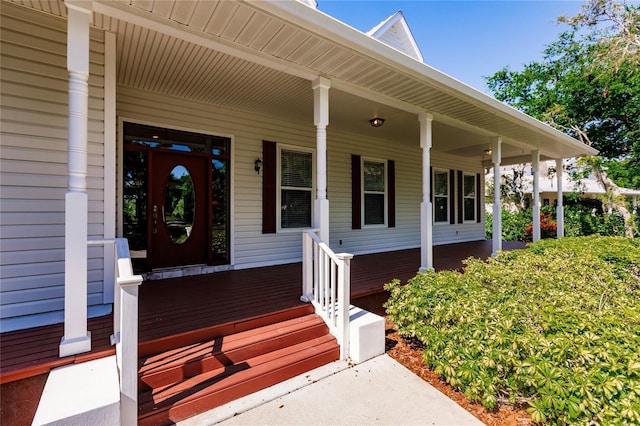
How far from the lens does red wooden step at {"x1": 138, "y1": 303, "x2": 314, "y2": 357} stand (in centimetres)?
234

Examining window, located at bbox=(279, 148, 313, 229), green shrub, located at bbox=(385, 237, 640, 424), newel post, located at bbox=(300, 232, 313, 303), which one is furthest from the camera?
window, located at bbox=(279, 148, 313, 229)

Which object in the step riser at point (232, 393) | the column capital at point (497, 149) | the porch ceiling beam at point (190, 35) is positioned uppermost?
the porch ceiling beam at point (190, 35)

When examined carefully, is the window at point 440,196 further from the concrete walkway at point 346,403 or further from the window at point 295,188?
the concrete walkway at point 346,403

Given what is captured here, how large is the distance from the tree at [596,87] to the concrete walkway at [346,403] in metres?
10.5

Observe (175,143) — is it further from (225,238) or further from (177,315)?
(177,315)

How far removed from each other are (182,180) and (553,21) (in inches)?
613

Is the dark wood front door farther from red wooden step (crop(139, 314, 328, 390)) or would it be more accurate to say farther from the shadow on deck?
red wooden step (crop(139, 314, 328, 390))

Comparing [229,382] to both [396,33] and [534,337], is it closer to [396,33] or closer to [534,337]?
[534,337]

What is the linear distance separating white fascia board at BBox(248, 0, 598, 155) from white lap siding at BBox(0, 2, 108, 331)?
6.61 feet

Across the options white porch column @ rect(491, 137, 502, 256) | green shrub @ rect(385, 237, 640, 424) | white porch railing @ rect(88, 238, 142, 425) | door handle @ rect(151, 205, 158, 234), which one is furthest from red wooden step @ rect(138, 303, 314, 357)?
white porch column @ rect(491, 137, 502, 256)

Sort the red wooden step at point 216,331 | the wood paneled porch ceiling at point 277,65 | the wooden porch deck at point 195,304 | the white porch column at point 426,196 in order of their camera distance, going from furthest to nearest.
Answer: the white porch column at point 426,196, the wood paneled porch ceiling at point 277,65, the red wooden step at point 216,331, the wooden porch deck at point 195,304

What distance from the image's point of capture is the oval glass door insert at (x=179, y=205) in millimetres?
4379

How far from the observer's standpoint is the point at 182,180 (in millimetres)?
4477

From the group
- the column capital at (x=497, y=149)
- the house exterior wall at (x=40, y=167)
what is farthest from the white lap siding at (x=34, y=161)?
the column capital at (x=497, y=149)
